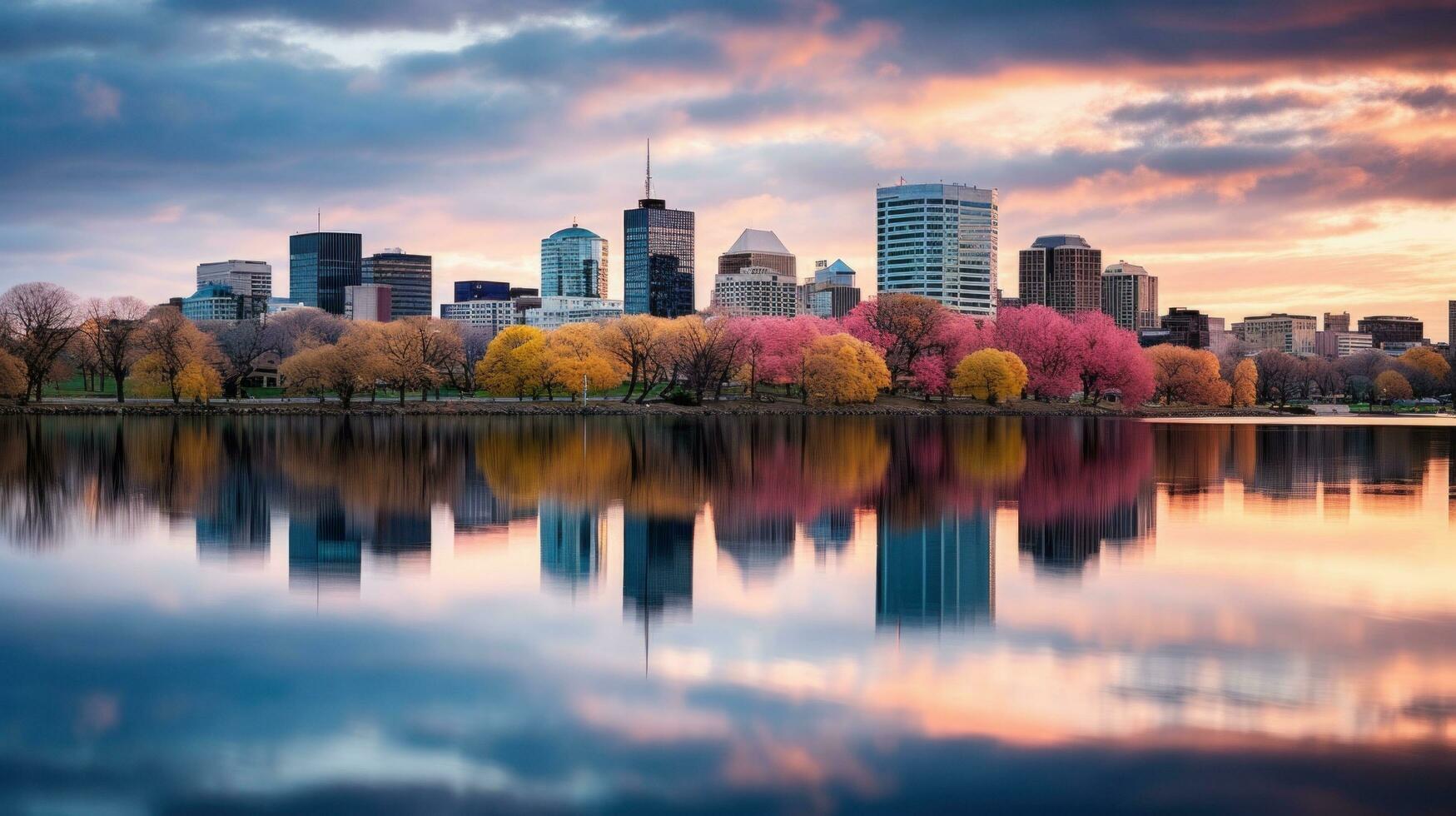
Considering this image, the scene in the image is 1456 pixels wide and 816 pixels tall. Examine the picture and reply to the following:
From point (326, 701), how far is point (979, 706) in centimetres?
759

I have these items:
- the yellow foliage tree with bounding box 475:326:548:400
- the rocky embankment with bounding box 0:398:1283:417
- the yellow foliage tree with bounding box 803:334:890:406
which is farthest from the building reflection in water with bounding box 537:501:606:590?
the yellow foliage tree with bounding box 803:334:890:406

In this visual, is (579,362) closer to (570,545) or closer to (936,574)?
(570,545)

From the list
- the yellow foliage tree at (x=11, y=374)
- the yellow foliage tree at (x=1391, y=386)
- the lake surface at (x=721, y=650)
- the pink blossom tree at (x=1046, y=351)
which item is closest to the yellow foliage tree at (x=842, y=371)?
the pink blossom tree at (x=1046, y=351)

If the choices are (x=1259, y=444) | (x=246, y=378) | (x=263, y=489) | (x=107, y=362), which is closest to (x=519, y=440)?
(x=263, y=489)

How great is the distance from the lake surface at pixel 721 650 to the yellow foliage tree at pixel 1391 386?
556 feet

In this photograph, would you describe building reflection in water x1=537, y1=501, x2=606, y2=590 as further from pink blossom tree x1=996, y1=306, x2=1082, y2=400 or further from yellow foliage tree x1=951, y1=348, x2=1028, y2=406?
pink blossom tree x1=996, y1=306, x2=1082, y2=400

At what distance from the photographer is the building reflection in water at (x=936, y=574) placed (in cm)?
1964

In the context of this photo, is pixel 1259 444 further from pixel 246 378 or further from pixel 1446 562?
pixel 246 378

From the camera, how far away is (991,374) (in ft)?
409

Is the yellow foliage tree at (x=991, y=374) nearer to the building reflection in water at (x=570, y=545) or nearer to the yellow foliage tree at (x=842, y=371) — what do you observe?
the yellow foliage tree at (x=842, y=371)

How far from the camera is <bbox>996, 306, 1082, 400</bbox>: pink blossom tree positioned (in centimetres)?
13438

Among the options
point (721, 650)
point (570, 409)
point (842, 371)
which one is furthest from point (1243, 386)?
point (721, 650)

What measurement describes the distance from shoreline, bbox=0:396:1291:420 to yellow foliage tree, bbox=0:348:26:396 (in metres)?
1.47

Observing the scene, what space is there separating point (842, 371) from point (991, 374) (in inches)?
675
